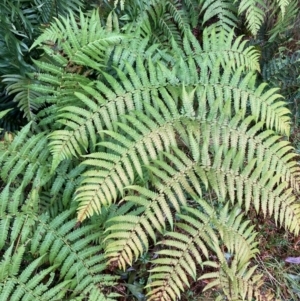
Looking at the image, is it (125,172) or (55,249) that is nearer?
(55,249)

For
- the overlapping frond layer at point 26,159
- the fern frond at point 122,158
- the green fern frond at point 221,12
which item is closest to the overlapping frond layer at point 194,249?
the fern frond at point 122,158

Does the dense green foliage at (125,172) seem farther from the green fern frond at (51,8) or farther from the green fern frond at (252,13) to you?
the green fern frond at (252,13)

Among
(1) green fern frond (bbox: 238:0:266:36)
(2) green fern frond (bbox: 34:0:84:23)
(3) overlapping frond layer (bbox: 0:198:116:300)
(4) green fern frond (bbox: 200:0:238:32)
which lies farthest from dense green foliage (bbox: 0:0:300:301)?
(4) green fern frond (bbox: 200:0:238:32)

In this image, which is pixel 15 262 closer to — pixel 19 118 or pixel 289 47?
pixel 19 118

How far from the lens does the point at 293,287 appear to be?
3.02 m

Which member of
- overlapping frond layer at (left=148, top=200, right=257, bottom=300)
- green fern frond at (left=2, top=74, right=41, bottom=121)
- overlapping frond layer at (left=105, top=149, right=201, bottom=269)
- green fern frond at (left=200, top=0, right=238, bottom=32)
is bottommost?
overlapping frond layer at (left=148, top=200, right=257, bottom=300)

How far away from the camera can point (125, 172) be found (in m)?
2.72

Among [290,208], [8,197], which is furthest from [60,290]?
[290,208]

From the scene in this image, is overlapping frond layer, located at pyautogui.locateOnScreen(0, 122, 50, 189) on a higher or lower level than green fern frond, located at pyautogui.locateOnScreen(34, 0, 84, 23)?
lower

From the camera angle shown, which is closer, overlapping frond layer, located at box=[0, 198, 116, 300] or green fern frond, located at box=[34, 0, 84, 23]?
overlapping frond layer, located at box=[0, 198, 116, 300]

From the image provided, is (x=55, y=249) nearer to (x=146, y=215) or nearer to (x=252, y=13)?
(x=146, y=215)

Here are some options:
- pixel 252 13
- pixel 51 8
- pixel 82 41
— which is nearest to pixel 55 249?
pixel 82 41

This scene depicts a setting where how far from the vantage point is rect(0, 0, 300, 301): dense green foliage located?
2.53 meters

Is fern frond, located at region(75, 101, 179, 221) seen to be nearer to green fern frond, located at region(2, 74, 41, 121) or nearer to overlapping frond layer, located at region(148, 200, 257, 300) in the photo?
overlapping frond layer, located at region(148, 200, 257, 300)
